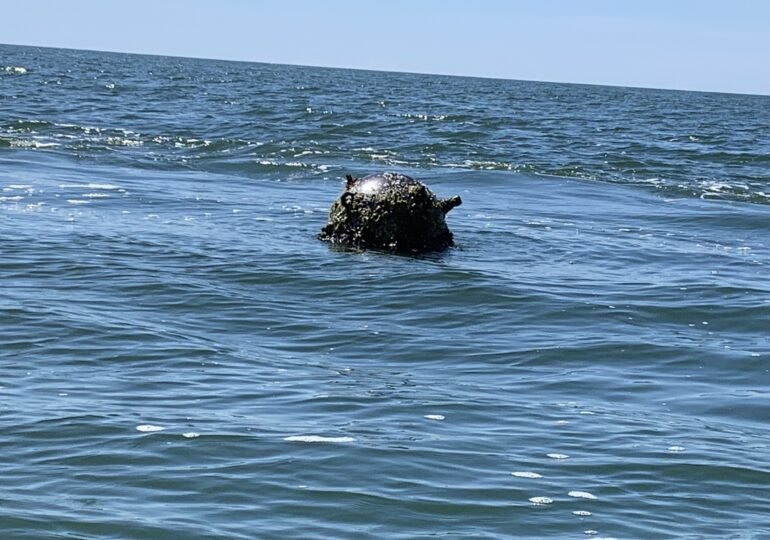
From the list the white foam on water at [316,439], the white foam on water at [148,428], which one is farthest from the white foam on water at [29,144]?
the white foam on water at [316,439]

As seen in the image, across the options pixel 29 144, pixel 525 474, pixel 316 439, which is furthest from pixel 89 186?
pixel 525 474

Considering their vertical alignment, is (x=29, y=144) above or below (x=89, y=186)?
above

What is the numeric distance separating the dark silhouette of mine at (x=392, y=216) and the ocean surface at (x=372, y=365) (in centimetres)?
27

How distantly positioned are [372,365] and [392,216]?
4.53m

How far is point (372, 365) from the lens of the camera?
Result: 29.3ft

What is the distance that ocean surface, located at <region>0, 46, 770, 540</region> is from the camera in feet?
19.7

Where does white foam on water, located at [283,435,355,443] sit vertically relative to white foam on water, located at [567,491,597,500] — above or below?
above

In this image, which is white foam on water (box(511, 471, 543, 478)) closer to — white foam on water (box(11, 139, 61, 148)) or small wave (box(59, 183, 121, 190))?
small wave (box(59, 183, 121, 190))

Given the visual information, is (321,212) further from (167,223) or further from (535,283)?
(535,283)

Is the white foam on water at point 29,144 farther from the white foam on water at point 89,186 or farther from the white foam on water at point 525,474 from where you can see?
the white foam on water at point 525,474

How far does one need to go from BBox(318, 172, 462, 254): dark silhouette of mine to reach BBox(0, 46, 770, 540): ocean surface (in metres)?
0.27

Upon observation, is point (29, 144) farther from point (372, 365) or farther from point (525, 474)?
point (525, 474)

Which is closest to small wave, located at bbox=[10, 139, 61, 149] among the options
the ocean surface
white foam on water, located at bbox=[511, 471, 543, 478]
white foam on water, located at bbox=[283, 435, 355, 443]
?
the ocean surface

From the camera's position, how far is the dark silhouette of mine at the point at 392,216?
13320 millimetres
